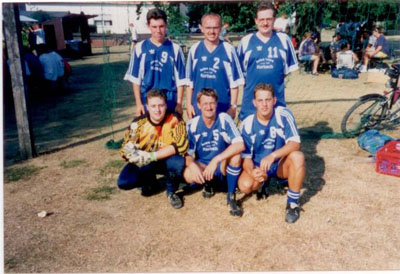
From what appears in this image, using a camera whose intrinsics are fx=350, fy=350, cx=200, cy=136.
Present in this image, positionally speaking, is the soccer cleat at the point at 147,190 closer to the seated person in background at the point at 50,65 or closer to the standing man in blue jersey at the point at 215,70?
the standing man in blue jersey at the point at 215,70

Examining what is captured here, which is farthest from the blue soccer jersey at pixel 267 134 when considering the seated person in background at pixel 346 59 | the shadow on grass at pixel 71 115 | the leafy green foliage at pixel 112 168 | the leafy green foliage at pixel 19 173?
the seated person in background at pixel 346 59

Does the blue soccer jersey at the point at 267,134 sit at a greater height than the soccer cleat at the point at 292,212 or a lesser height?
greater

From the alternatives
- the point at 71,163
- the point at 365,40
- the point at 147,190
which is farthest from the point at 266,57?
the point at 365,40

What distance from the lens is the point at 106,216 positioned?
3713 mm

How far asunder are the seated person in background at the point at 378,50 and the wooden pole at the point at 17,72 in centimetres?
1151

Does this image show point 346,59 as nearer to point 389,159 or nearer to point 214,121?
point 389,159

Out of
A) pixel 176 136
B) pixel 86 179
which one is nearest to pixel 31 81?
pixel 86 179

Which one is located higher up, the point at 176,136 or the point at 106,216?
the point at 176,136

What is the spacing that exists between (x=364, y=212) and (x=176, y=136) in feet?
6.98

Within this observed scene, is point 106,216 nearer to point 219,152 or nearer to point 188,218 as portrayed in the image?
point 188,218

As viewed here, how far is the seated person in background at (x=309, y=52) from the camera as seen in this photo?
12.6 metres

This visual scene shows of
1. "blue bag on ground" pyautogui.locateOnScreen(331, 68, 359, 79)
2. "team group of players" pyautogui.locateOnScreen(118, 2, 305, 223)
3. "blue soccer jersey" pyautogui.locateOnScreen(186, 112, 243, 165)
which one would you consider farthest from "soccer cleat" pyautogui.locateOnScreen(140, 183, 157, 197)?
"blue bag on ground" pyautogui.locateOnScreen(331, 68, 359, 79)

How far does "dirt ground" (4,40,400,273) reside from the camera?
2.96 m

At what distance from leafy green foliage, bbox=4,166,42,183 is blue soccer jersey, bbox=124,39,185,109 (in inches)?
77.9
